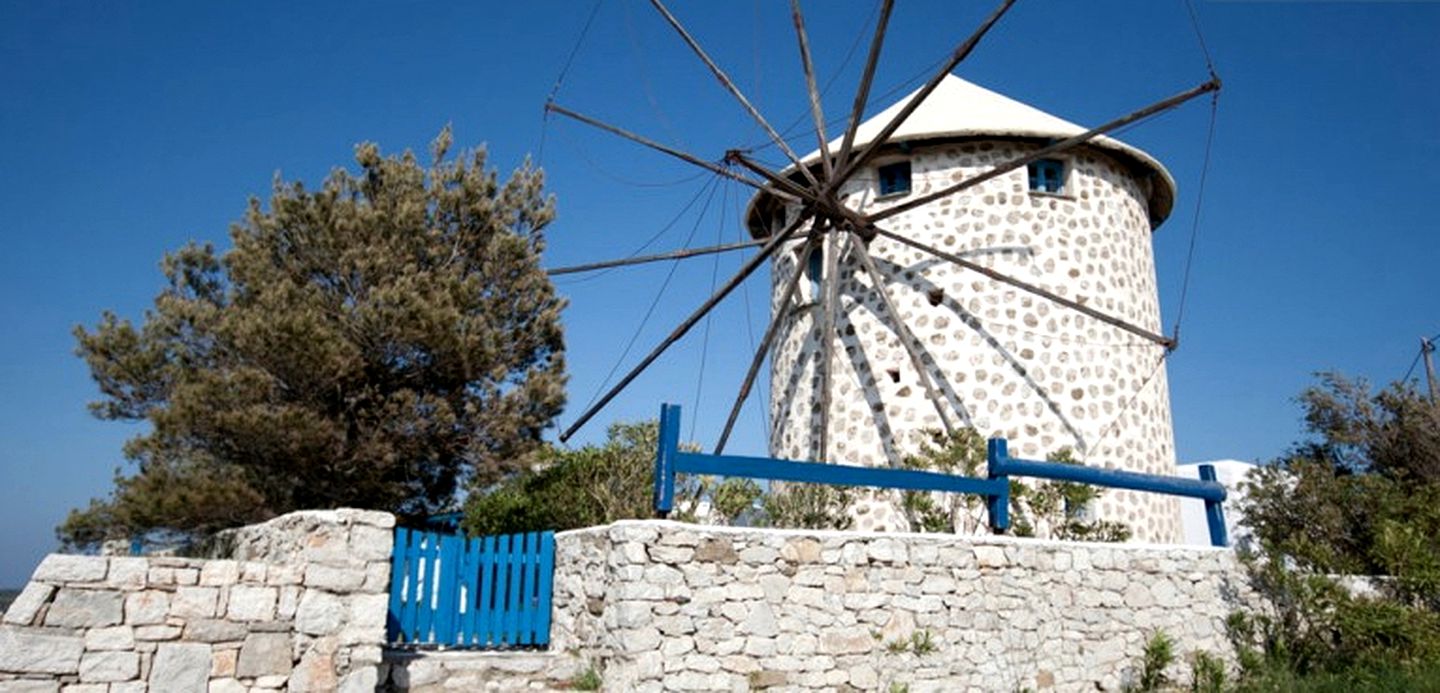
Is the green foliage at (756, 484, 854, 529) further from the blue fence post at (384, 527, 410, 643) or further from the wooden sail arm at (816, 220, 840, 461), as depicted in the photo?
the blue fence post at (384, 527, 410, 643)

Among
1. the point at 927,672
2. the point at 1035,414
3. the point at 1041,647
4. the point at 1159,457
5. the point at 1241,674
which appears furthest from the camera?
the point at 1159,457

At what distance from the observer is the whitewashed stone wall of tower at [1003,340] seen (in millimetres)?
12789

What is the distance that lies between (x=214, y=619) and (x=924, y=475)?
6146 mm

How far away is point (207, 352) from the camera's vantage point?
13.9 m

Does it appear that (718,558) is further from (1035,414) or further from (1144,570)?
(1035,414)

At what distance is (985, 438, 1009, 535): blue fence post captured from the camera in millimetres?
9234

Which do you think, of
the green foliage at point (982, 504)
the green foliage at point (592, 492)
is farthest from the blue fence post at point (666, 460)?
the green foliage at point (982, 504)

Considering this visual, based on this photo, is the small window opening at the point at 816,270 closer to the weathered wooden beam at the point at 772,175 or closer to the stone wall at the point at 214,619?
the weathered wooden beam at the point at 772,175

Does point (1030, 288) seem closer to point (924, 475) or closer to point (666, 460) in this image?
point (924, 475)

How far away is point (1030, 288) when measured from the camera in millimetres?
11945

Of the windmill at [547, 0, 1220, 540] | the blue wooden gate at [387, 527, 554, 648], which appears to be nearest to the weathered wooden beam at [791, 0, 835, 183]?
the windmill at [547, 0, 1220, 540]

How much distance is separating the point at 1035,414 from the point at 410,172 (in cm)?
965

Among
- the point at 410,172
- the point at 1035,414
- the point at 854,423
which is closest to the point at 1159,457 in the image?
the point at 1035,414

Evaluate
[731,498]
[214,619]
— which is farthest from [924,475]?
[214,619]
